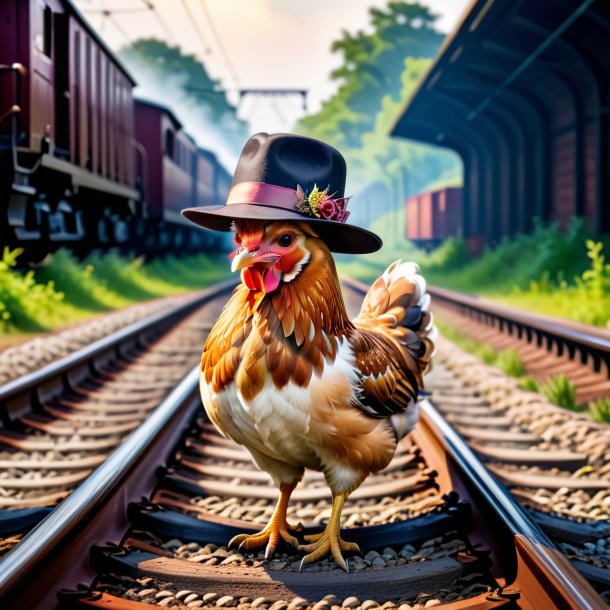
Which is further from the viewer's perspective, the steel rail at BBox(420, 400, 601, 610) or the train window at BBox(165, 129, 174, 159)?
the train window at BBox(165, 129, 174, 159)

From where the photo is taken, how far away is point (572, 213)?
13859 mm

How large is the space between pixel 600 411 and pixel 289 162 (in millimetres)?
3649

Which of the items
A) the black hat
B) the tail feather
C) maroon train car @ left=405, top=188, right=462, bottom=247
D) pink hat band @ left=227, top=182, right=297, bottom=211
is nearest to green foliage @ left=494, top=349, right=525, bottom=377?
the tail feather

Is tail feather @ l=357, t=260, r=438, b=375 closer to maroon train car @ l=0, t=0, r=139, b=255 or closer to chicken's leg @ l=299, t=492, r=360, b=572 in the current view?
chicken's leg @ l=299, t=492, r=360, b=572

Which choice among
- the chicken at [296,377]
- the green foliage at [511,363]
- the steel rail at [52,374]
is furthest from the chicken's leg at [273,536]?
the green foliage at [511,363]

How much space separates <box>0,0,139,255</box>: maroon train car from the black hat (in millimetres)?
5678

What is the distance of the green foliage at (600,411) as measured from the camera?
16.9ft

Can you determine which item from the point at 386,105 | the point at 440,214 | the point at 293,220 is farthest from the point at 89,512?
the point at 386,105

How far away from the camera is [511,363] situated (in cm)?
725

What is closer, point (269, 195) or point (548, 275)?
point (269, 195)

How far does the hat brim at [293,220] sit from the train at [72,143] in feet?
18.3

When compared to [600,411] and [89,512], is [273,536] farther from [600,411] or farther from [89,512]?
[600,411]

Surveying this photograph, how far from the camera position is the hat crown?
251 cm

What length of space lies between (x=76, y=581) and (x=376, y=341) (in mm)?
1314
